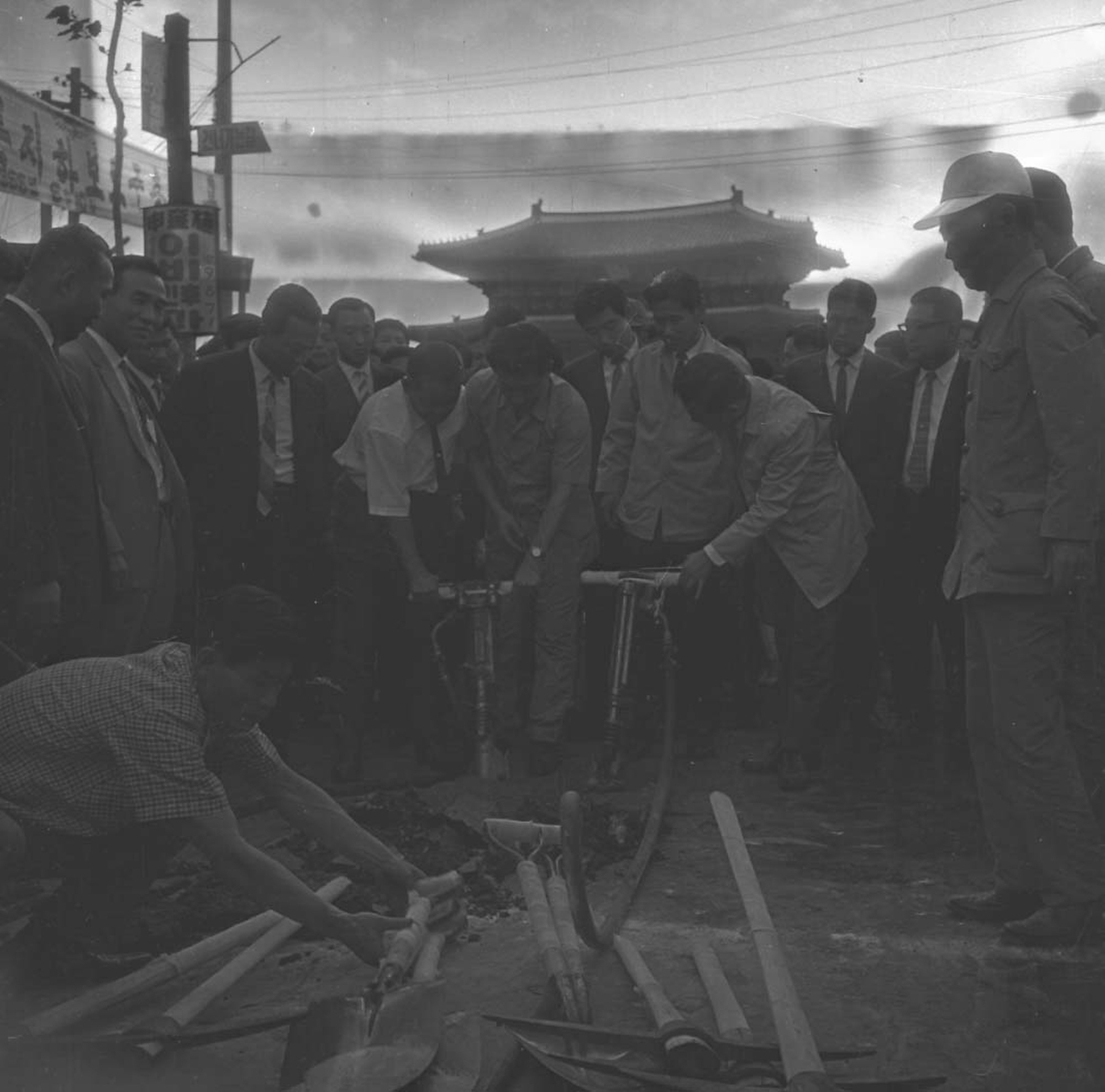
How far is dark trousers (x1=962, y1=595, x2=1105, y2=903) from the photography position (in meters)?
3.91

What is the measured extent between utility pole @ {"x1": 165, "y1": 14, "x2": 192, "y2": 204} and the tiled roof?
16.0m

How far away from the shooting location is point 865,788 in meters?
5.89

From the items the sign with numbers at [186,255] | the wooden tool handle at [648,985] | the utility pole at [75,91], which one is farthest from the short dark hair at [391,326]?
the utility pole at [75,91]

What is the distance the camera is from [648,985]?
3.42 meters

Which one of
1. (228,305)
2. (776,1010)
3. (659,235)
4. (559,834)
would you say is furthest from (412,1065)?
(659,235)

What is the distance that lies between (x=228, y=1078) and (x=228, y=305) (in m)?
9.20

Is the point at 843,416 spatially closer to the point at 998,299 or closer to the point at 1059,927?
the point at 998,299

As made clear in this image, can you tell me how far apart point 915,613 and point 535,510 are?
1782 mm

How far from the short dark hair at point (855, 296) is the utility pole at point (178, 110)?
5.42 meters

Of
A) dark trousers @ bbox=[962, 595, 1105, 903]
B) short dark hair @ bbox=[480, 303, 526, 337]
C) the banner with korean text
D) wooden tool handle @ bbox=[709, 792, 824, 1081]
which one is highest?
the banner with korean text

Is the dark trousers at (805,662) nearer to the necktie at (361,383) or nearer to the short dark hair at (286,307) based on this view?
the short dark hair at (286,307)

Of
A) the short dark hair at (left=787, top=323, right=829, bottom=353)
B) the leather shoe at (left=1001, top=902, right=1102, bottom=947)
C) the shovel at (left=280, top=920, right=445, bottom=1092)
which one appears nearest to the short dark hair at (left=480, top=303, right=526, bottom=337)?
the short dark hair at (left=787, top=323, right=829, bottom=353)

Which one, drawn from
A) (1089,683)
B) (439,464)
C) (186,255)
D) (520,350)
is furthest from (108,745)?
(186,255)

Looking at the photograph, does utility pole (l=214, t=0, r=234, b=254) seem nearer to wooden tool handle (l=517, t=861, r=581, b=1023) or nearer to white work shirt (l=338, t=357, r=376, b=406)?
white work shirt (l=338, t=357, r=376, b=406)
